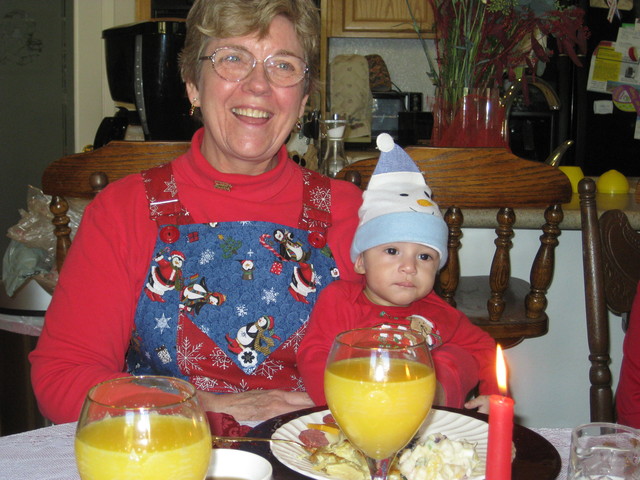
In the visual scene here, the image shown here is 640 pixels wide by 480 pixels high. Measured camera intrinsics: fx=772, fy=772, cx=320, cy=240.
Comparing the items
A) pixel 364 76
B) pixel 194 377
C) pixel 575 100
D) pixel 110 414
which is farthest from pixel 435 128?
pixel 575 100

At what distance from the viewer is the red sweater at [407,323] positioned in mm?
1188

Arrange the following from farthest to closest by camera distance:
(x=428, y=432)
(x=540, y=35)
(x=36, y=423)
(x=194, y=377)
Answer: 1. (x=36, y=423)
2. (x=540, y=35)
3. (x=194, y=377)
4. (x=428, y=432)

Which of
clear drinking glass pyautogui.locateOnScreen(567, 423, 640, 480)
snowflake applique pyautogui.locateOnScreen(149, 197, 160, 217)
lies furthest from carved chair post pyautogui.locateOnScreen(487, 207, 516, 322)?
clear drinking glass pyautogui.locateOnScreen(567, 423, 640, 480)

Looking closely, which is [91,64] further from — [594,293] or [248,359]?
[594,293]

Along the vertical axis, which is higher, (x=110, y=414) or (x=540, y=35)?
(x=540, y=35)

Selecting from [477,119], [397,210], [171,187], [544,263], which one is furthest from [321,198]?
[477,119]

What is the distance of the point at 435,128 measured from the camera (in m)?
2.17

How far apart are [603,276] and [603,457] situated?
0.80 meters

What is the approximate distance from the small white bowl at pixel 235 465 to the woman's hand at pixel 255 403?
1.58 feet

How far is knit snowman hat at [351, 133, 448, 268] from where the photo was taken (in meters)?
1.36

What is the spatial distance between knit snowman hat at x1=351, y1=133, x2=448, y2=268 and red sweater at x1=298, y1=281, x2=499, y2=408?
3.7 inches

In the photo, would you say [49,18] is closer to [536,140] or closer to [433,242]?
[536,140]

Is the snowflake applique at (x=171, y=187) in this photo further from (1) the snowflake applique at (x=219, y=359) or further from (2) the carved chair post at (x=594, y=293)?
(2) the carved chair post at (x=594, y=293)

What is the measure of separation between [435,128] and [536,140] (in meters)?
2.59
